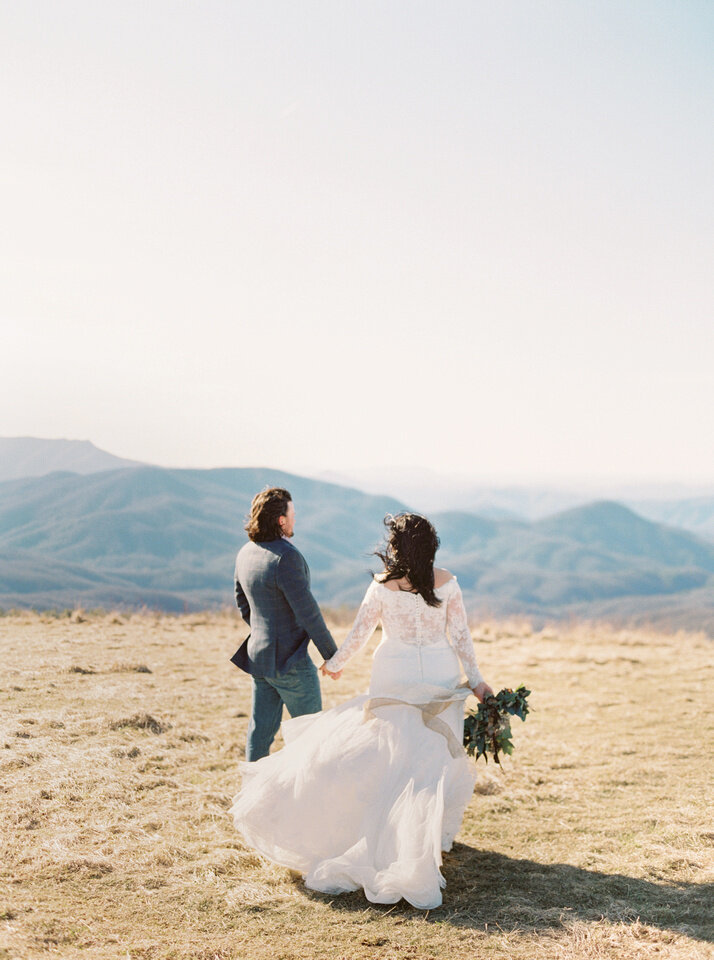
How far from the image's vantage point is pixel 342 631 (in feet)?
62.5

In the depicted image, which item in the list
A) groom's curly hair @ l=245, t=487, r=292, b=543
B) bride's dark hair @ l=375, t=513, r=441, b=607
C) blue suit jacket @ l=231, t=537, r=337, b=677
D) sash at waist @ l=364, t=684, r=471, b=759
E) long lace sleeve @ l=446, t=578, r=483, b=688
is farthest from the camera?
groom's curly hair @ l=245, t=487, r=292, b=543

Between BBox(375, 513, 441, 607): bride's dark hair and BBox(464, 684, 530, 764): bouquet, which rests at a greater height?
BBox(375, 513, 441, 607): bride's dark hair

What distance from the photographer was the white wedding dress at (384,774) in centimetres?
466

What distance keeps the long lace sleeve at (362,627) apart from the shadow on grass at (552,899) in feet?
4.97

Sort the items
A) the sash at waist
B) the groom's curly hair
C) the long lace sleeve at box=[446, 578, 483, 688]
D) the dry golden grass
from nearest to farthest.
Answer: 1. the dry golden grass
2. the sash at waist
3. the long lace sleeve at box=[446, 578, 483, 688]
4. the groom's curly hair

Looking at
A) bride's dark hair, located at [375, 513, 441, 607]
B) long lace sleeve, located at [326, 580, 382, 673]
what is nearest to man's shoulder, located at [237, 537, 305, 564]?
long lace sleeve, located at [326, 580, 382, 673]

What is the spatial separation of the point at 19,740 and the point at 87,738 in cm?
70

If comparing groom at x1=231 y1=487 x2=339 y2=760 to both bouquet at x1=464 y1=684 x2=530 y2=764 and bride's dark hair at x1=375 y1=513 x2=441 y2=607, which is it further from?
bouquet at x1=464 y1=684 x2=530 y2=764

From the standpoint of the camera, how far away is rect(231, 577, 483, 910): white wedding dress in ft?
15.3

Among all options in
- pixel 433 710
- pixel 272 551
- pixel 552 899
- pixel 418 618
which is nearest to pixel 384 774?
pixel 433 710

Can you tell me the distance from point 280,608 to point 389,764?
1.43 m

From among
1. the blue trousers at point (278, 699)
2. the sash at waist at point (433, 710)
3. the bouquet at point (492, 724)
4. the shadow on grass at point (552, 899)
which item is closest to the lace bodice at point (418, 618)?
the bouquet at point (492, 724)

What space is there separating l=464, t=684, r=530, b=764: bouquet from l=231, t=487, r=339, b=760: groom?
3.72ft

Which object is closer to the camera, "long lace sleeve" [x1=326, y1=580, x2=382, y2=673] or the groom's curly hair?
"long lace sleeve" [x1=326, y1=580, x2=382, y2=673]
